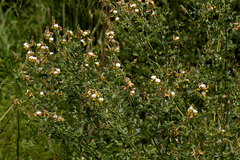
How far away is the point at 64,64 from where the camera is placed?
6.56ft

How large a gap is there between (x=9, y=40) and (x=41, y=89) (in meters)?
3.00

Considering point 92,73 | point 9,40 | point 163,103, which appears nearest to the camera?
point 163,103

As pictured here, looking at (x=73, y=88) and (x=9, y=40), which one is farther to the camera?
(x=9, y=40)

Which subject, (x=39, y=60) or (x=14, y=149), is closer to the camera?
(x=39, y=60)

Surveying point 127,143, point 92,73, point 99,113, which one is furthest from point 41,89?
point 127,143

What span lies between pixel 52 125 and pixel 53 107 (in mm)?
120

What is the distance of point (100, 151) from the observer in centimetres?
210

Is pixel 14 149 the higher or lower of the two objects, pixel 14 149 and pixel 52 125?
the lower

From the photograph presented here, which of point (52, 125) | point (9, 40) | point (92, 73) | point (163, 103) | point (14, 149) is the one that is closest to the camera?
point (163, 103)

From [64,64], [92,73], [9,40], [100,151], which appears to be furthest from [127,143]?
[9,40]

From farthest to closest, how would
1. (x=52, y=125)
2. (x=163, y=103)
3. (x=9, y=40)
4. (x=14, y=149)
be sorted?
(x=9, y=40)
(x=14, y=149)
(x=52, y=125)
(x=163, y=103)

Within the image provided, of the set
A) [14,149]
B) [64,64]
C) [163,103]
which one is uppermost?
[64,64]

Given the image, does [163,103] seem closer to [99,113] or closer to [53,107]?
[99,113]

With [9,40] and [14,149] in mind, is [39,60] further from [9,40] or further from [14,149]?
[9,40]
